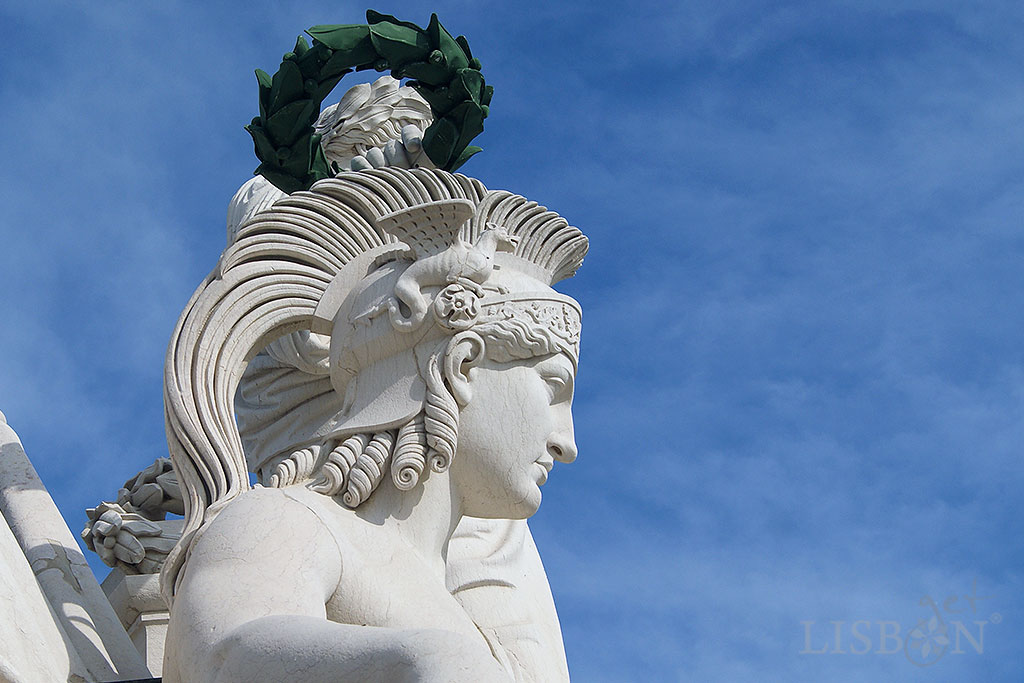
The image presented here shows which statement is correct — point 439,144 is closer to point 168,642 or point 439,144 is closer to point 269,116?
point 269,116

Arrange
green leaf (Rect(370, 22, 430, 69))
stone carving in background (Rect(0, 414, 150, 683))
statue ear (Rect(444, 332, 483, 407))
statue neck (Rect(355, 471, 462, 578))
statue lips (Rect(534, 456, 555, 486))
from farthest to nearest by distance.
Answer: green leaf (Rect(370, 22, 430, 69)) → statue lips (Rect(534, 456, 555, 486)) → statue ear (Rect(444, 332, 483, 407)) → statue neck (Rect(355, 471, 462, 578)) → stone carving in background (Rect(0, 414, 150, 683))

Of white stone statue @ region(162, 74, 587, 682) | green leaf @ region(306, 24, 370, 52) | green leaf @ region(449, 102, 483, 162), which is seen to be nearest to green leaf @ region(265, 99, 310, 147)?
green leaf @ region(306, 24, 370, 52)

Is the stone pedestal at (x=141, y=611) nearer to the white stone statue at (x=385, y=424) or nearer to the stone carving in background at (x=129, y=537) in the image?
the stone carving in background at (x=129, y=537)

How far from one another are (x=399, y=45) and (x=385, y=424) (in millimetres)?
1989

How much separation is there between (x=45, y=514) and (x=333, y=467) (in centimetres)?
150

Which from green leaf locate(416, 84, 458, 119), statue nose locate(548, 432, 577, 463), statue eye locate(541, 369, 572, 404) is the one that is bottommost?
statue nose locate(548, 432, 577, 463)

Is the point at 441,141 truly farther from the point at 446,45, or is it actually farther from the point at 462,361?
the point at 462,361

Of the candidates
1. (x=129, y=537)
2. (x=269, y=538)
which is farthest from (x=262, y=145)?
(x=269, y=538)

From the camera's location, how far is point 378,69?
303 inches

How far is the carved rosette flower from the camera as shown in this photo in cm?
636

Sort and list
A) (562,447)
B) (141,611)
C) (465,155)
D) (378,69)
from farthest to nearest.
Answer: (465,155) < (378,69) < (141,611) < (562,447)

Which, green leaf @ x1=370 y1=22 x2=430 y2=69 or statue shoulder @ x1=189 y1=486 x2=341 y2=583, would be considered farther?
green leaf @ x1=370 y1=22 x2=430 y2=69

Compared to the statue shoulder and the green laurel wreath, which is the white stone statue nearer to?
the statue shoulder

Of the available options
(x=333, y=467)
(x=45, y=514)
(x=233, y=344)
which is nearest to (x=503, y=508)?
(x=333, y=467)
